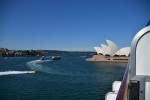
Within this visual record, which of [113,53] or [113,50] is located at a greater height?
[113,50]

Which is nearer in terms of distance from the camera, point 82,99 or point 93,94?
point 82,99

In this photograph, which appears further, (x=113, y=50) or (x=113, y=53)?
(x=113, y=53)

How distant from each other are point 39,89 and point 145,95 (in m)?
9.02

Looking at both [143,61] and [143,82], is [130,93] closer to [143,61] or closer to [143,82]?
[143,82]

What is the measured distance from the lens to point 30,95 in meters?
8.30

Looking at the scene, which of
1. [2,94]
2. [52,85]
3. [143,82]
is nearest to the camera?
[143,82]

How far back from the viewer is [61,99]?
7789 millimetres

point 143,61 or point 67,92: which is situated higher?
point 143,61

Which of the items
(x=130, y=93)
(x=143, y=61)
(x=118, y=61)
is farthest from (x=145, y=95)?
(x=118, y=61)

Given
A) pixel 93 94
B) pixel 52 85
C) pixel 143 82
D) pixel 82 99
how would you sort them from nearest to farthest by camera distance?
pixel 143 82 < pixel 82 99 < pixel 93 94 < pixel 52 85

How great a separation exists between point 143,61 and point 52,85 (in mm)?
9646

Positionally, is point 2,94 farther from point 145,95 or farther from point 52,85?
point 145,95

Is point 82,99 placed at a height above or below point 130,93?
below

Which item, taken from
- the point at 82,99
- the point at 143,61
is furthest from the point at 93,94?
the point at 143,61
